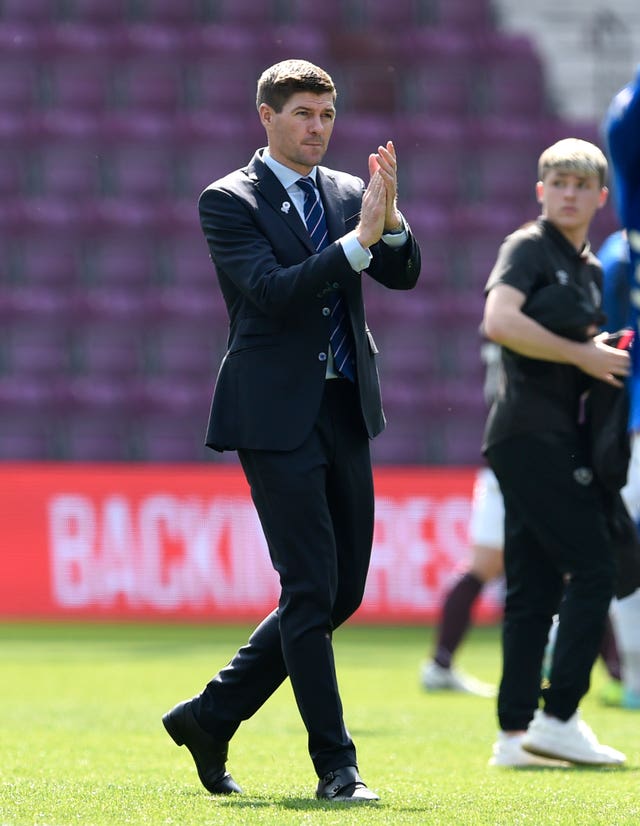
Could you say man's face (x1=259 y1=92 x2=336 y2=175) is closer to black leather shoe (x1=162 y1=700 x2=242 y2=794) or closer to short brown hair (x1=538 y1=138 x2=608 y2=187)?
short brown hair (x1=538 y1=138 x2=608 y2=187)

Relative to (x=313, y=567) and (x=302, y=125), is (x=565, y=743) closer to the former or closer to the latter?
(x=313, y=567)

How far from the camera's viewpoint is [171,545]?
11.8m

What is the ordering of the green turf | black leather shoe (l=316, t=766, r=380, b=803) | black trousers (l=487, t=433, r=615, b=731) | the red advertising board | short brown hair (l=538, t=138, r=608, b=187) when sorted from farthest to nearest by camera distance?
the red advertising board < short brown hair (l=538, t=138, r=608, b=187) < black trousers (l=487, t=433, r=615, b=731) < black leather shoe (l=316, t=766, r=380, b=803) < the green turf

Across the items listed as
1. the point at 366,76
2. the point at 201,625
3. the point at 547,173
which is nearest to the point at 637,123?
the point at 547,173

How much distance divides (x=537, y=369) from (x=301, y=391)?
1.14 metres

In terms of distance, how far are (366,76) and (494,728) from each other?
33.3ft

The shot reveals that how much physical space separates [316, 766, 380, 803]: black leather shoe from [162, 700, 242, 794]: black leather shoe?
34 centimetres

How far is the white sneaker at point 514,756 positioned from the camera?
488cm

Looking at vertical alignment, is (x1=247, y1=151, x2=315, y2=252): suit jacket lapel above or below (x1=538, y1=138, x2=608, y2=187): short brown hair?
below

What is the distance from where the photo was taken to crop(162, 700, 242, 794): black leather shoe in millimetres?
4164

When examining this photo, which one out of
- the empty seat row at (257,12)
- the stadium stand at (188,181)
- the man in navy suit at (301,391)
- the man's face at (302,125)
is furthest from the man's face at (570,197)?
the empty seat row at (257,12)

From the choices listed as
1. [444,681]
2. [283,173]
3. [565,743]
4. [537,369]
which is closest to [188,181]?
[444,681]

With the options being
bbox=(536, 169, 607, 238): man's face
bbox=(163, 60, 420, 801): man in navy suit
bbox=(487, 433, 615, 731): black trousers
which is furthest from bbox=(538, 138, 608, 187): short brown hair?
bbox=(163, 60, 420, 801): man in navy suit

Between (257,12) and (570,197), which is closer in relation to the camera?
(570,197)
